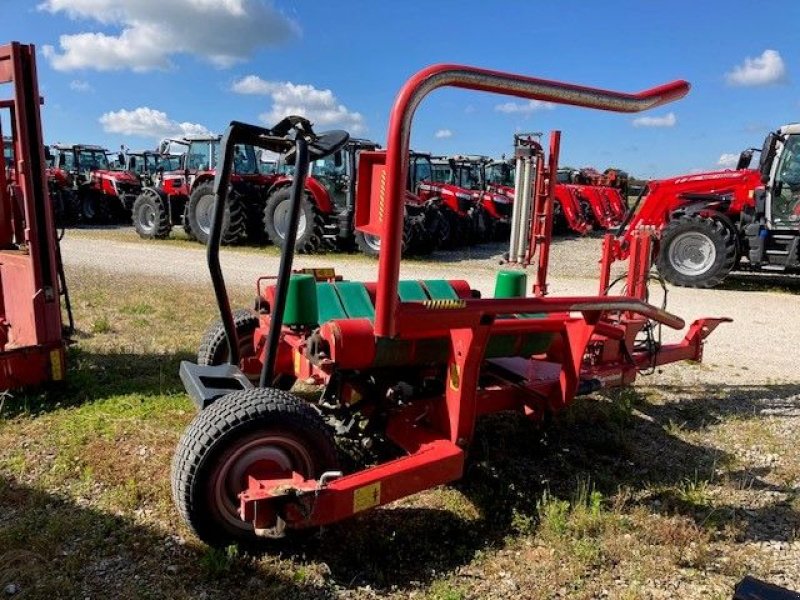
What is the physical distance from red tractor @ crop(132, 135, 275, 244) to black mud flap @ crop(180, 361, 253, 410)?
11.2m

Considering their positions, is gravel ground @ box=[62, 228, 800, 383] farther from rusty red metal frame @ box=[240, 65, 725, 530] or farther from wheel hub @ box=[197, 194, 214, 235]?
rusty red metal frame @ box=[240, 65, 725, 530]

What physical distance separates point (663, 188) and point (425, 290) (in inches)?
348

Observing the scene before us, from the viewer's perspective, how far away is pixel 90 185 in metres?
19.8

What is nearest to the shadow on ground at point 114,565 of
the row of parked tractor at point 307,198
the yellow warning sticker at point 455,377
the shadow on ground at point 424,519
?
the shadow on ground at point 424,519

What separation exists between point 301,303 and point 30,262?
2.01 metres

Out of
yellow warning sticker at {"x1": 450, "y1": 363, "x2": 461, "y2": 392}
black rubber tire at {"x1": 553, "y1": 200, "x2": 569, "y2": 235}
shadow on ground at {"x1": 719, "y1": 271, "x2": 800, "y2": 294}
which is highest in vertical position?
black rubber tire at {"x1": 553, "y1": 200, "x2": 569, "y2": 235}

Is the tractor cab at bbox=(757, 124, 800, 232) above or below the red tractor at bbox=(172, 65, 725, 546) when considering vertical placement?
above

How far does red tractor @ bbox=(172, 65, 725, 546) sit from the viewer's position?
2.46m

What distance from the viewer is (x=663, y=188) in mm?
11516

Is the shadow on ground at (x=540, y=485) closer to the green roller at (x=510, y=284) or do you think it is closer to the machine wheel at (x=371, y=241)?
the green roller at (x=510, y=284)

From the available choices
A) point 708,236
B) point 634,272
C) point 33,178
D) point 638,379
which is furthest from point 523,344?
point 708,236

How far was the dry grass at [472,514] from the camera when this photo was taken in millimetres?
2633

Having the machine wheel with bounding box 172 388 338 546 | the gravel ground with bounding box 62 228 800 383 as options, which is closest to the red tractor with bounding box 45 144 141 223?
the gravel ground with bounding box 62 228 800 383

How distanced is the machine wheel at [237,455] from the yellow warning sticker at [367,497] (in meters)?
0.22
